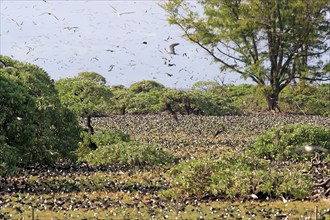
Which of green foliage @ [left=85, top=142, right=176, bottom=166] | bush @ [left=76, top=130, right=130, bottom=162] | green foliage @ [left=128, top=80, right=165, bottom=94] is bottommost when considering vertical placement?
green foliage @ [left=85, top=142, right=176, bottom=166]

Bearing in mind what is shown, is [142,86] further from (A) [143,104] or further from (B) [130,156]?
(B) [130,156]

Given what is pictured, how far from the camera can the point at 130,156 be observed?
1900cm

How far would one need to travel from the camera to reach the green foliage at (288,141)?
781 inches

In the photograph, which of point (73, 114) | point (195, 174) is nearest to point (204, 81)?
point (73, 114)

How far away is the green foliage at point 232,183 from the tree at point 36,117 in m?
4.36

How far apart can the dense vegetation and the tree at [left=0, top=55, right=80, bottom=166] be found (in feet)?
0.10

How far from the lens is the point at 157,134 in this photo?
28188mm

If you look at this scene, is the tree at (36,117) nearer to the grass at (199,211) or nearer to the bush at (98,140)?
the bush at (98,140)

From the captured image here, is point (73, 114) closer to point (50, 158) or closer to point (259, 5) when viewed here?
point (50, 158)

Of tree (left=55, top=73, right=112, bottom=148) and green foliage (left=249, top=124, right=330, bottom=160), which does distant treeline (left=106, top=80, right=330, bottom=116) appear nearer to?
tree (left=55, top=73, right=112, bottom=148)

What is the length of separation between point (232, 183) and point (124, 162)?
5907 mm

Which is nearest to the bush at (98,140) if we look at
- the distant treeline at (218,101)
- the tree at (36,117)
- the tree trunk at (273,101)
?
the tree at (36,117)

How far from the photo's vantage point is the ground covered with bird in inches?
479

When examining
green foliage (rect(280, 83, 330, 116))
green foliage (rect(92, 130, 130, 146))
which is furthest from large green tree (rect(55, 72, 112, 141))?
green foliage (rect(280, 83, 330, 116))
